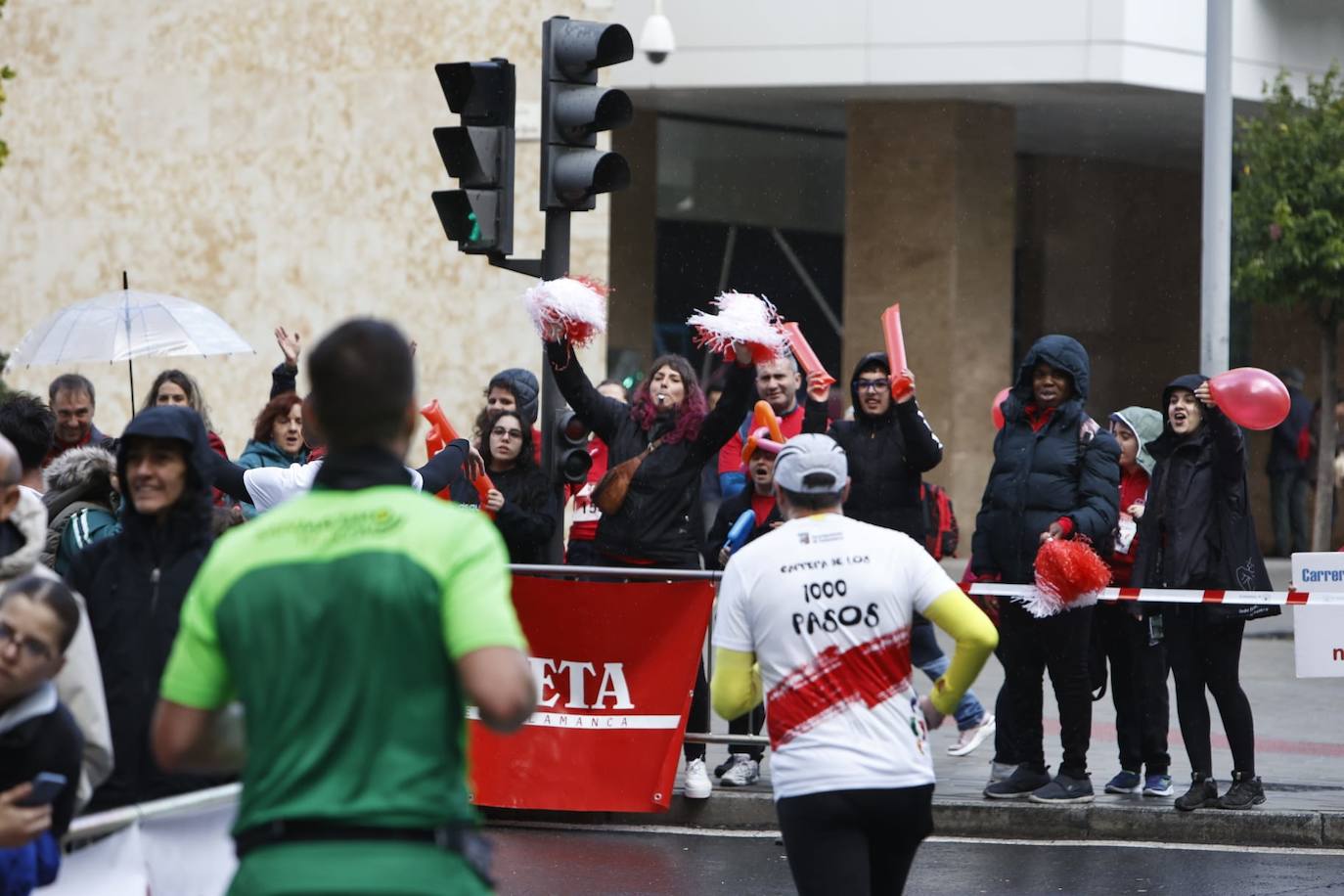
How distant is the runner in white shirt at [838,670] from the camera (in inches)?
199

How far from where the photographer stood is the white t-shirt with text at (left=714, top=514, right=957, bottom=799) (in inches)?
201

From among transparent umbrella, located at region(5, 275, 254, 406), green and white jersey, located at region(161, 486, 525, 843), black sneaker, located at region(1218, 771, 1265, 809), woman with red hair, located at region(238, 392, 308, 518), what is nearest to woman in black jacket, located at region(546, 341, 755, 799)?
woman with red hair, located at region(238, 392, 308, 518)

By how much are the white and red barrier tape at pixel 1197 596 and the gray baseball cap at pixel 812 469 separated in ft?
13.4

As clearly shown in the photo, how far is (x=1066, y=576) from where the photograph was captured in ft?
29.6

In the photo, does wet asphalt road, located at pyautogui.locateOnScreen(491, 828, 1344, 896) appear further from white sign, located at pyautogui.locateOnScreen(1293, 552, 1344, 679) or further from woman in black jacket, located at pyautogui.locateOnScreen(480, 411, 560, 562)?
woman in black jacket, located at pyautogui.locateOnScreen(480, 411, 560, 562)

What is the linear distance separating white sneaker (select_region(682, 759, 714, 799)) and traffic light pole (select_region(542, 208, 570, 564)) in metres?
1.19

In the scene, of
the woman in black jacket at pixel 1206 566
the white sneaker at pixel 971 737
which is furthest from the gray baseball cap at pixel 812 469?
the white sneaker at pixel 971 737

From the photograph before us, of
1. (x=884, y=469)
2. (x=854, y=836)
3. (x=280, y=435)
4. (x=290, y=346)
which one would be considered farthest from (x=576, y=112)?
(x=854, y=836)

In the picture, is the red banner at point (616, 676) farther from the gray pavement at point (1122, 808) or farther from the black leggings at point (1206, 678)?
the black leggings at point (1206, 678)

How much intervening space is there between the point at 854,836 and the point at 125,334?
24.1 feet

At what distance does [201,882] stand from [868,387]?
Answer: 545 cm

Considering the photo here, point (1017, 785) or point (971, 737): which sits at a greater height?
point (971, 737)

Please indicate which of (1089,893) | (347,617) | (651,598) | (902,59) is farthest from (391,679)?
(902,59)

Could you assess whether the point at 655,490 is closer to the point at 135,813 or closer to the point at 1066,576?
the point at 1066,576
